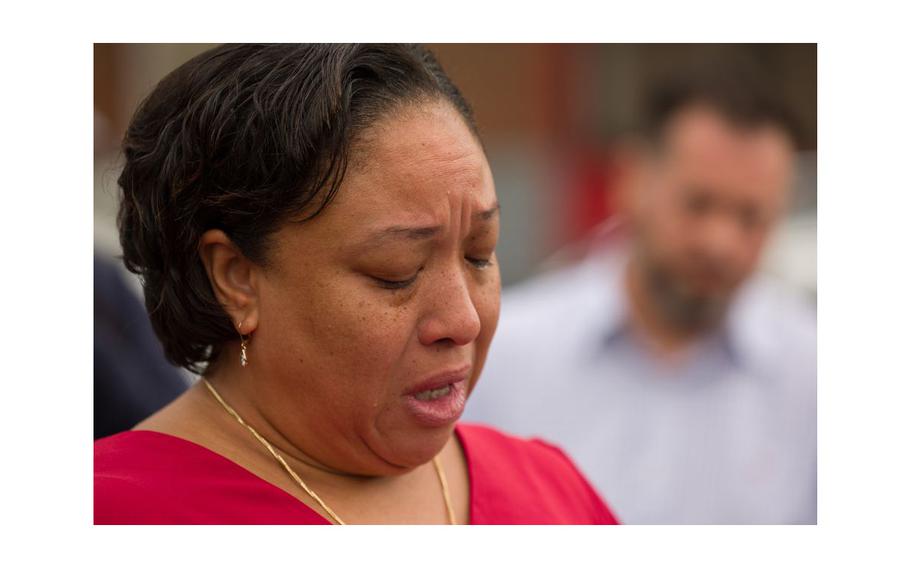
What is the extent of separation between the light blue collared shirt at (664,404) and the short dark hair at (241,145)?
2.99 meters

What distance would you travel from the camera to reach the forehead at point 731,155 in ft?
16.0

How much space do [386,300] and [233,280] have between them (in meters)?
0.32

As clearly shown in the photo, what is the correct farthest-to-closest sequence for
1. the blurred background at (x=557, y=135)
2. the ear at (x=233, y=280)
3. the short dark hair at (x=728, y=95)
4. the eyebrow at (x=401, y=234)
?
1. the blurred background at (x=557, y=135)
2. the short dark hair at (x=728, y=95)
3. the ear at (x=233, y=280)
4. the eyebrow at (x=401, y=234)

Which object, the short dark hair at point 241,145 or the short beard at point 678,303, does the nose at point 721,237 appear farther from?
the short dark hair at point 241,145

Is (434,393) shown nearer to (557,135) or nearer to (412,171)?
(412,171)

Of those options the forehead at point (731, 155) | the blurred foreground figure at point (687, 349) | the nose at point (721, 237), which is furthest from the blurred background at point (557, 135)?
the nose at point (721, 237)

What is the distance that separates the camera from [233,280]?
1959mm

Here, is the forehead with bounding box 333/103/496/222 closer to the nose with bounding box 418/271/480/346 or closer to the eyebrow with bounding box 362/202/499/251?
the eyebrow with bounding box 362/202/499/251

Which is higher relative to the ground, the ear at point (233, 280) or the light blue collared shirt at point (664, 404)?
the ear at point (233, 280)

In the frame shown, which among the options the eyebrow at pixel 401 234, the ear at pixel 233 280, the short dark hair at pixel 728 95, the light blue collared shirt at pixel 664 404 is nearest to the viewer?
the eyebrow at pixel 401 234

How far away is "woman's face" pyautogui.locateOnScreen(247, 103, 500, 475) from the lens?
1.86 meters

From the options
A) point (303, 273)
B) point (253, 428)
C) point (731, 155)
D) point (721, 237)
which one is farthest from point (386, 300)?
point (731, 155)
